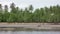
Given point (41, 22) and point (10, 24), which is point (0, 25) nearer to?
point (10, 24)

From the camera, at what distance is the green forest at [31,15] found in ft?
137

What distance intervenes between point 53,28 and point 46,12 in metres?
9.02

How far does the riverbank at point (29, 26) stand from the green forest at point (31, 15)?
A: 7.65 ft

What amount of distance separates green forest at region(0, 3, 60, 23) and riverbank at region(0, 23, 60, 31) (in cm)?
233

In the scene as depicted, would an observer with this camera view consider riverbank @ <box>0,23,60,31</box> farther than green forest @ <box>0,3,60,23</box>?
No

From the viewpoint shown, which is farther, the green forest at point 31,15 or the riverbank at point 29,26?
the green forest at point 31,15

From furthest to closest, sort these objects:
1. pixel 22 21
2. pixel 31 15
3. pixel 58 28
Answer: pixel 31 15 → pixel 22 21 → pixel 58 28

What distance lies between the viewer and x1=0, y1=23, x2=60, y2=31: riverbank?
35844 mm

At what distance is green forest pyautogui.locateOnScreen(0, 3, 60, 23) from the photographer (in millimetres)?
41684

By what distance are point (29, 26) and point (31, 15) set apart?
22.0 feet

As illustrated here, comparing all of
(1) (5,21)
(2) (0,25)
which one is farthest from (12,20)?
(2) (0,25)

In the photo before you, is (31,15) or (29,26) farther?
(31,15)

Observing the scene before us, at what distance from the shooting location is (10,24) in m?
39.2

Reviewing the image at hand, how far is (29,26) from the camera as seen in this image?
3731 cm
